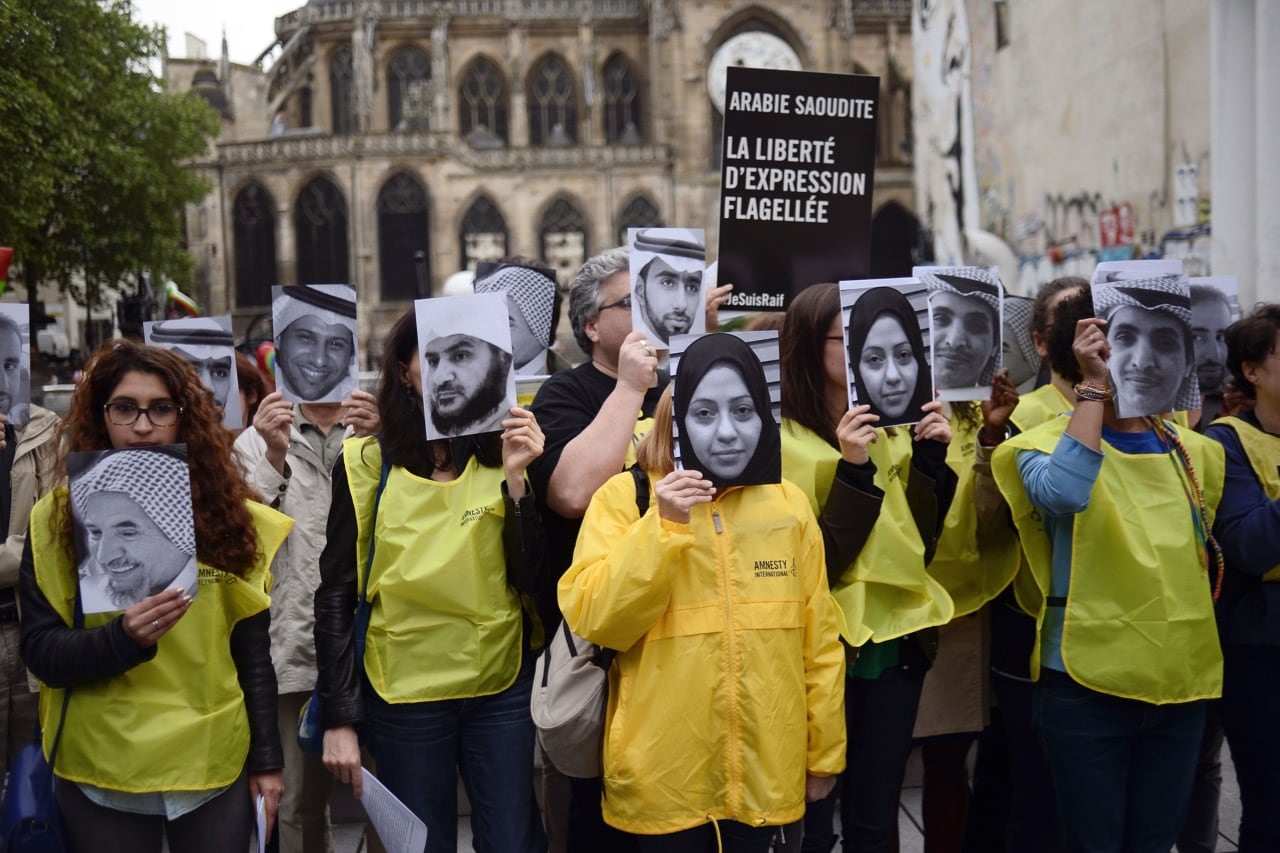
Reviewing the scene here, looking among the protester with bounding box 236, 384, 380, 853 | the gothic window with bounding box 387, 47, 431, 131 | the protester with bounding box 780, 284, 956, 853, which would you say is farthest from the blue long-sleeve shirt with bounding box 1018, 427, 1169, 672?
the gothic window with bounding box 387, 47, 431, 131

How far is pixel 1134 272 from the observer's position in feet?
11.3


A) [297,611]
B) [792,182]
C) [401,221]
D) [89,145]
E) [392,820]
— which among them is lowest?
[392,820]

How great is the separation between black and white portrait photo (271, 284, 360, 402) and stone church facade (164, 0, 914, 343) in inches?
1350

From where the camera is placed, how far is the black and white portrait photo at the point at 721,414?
9.21 ft

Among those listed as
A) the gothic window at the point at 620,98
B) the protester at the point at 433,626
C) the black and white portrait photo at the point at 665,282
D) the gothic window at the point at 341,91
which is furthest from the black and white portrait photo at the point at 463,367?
the gothic window at the point at 341,91

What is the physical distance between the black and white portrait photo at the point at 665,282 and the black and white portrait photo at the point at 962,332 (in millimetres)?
767

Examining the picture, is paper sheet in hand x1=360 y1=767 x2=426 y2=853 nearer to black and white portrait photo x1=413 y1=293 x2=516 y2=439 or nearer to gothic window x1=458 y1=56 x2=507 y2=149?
black and white portrait photo x1=413 y1=293 x2=516 y2=439

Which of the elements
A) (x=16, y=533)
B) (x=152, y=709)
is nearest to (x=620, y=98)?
(x=16, y=533)

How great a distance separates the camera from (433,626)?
10.5ft

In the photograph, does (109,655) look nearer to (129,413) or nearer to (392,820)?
(129,413)

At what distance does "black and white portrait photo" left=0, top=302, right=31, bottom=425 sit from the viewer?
12.9 feet

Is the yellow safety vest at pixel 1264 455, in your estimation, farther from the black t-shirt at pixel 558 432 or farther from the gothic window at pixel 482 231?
the gothic window at pixel 482 231

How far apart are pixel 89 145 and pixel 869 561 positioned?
22.5 meters

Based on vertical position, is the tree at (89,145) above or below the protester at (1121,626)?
above
